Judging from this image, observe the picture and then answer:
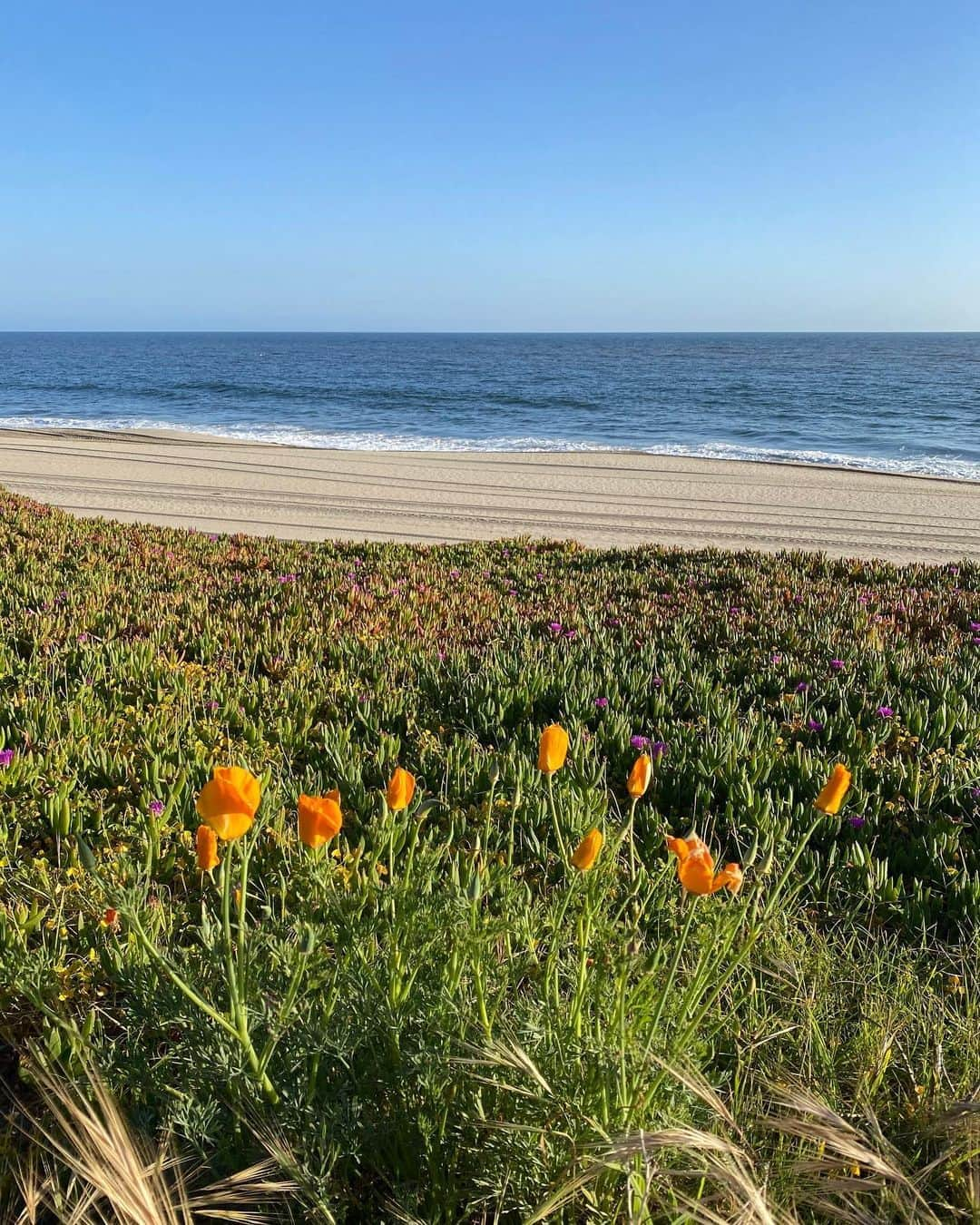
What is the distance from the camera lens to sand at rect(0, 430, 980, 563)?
43.9 ft

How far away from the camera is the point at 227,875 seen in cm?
167

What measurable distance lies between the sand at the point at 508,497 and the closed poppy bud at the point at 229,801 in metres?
11.3

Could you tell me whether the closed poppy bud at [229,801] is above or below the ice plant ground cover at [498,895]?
above

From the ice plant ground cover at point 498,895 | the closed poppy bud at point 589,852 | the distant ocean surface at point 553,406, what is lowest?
the ice plant ground cover at point 498,895

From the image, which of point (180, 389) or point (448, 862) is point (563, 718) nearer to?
point (448, 862)

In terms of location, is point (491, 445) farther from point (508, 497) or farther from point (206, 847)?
point (206, 847)


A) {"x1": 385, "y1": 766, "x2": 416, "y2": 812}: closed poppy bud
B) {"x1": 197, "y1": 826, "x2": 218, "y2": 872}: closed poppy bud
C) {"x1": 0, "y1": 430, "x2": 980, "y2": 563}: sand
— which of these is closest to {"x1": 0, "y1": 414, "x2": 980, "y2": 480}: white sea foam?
{"x1": 0, "y1": 430, "x2": 980, "y2": 563}: sand

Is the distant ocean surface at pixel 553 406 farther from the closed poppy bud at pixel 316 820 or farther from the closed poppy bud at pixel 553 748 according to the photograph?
the closed poppy bud at pixel 316 820

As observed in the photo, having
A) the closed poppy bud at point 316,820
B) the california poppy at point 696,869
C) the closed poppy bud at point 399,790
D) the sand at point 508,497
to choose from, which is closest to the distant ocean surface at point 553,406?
the sand at point 508,497

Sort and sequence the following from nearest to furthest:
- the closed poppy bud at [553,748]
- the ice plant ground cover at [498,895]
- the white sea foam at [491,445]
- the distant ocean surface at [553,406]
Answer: the ice plant ground cover at [498,895], the closed poppy bud at [553,748], the white sea foam at [491,445], the distant ocean surface at [553,406]

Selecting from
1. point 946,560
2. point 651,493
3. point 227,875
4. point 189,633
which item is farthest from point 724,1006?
point 651,493

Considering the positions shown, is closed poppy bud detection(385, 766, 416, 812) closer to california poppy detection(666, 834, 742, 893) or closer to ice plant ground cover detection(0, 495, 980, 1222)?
ice plant ground cover detection(0, 495, 980, 1222)

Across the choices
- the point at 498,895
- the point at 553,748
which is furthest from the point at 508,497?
the point at 553,748

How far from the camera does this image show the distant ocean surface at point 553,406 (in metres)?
29.0
